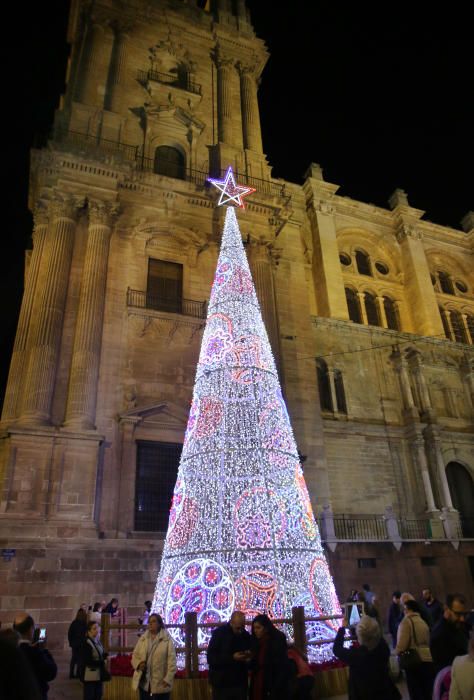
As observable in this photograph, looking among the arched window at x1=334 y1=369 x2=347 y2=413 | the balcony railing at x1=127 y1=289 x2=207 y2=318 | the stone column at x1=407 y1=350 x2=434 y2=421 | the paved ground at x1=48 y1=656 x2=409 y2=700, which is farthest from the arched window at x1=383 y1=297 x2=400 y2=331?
the paved ground at x1=48 y1=656 x2=409 y2=700

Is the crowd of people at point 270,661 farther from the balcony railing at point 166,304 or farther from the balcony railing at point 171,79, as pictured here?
the balcony railing at point 171,79

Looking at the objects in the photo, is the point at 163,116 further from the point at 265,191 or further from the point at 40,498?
the point at 40,498

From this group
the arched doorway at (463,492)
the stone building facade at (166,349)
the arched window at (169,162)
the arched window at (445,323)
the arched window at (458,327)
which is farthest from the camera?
the arched window at (458,327)

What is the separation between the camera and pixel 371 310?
100 ft

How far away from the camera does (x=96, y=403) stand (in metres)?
16.1

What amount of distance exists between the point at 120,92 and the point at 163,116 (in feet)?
6.57

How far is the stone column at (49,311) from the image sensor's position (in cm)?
1520

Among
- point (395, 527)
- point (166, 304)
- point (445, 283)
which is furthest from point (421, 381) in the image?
point (166, 304)

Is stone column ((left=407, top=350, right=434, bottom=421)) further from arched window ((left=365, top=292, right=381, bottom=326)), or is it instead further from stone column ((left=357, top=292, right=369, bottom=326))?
arched window ((left=365, top=292, right=381, bottom=326))

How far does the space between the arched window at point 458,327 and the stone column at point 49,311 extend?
2340cm

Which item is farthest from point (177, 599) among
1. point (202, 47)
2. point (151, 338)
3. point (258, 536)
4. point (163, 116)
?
point (202, 47)

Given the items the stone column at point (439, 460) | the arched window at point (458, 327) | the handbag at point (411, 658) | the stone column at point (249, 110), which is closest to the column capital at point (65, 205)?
the stone column at point (249, 110)

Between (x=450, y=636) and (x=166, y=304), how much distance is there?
15.5m

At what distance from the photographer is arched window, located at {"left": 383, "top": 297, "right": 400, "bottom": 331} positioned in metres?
30.5
